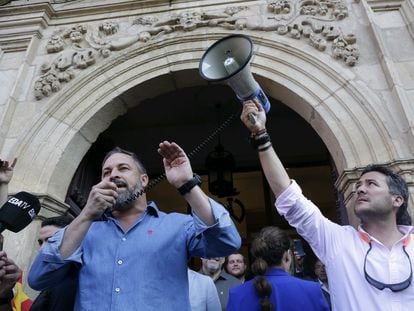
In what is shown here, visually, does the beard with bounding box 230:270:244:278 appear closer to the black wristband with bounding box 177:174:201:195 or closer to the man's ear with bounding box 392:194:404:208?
the man's ear with bounding box 392:194:404:208

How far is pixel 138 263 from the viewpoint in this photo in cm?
151

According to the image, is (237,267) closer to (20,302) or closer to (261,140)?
(20,302)

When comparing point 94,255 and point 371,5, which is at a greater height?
point 371,5

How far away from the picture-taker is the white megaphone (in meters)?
1.79

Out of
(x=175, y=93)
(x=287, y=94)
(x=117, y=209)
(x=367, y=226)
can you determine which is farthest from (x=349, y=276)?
(x=175, y=93)

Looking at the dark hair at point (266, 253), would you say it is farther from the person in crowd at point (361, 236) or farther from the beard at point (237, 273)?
the beard at point (237, 273)

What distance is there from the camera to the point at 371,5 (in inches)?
163

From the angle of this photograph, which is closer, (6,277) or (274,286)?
(6,277)

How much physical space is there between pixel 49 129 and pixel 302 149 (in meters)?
4.04

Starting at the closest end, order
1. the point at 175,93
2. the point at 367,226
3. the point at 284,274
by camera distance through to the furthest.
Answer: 1. the point at 367,226
2. the point at 284,274
3. the point at 175,93

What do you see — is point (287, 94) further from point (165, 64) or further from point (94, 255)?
point (94, 255)

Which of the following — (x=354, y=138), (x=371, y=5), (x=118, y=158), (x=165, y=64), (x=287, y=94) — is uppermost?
(x=371, y=5)

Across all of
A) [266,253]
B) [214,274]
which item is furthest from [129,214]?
[214,274]

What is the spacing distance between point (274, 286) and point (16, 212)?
137cm
